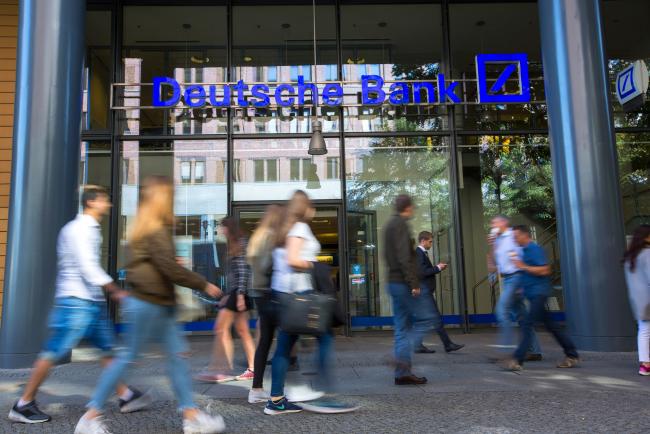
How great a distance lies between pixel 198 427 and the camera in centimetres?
367

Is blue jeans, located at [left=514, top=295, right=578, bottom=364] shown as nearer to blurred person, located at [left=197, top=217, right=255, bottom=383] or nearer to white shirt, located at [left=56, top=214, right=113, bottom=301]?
blurred person, located at [left=197, top=217, right=255, bottom=383]

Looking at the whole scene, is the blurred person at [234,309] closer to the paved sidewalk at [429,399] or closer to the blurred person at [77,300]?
the paved sidewalk at [429,399]

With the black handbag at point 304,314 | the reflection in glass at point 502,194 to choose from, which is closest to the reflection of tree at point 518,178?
the reflection in glass at point 502,194

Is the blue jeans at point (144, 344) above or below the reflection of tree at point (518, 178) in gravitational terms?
below

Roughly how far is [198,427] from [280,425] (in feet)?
1.98

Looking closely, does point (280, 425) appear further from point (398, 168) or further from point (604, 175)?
point (398, 168)

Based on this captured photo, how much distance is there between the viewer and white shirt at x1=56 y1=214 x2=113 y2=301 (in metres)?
3.96

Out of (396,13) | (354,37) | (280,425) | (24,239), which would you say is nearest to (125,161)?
(24,239)

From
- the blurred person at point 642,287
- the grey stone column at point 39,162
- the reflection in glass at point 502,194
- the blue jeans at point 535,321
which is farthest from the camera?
the reflection in glass at point 502,194

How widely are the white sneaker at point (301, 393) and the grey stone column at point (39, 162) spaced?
3.40 m

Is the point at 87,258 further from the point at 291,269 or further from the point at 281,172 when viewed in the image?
the point at 281,172

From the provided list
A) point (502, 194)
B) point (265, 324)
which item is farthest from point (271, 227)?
point (502, 194)

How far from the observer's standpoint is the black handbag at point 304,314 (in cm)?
397

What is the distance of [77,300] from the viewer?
13.2 feet
